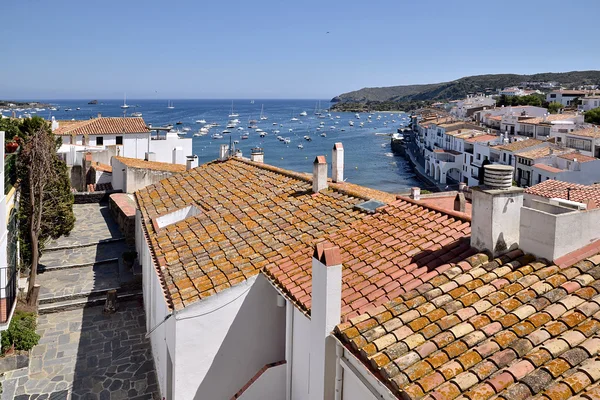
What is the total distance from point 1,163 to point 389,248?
33.5 ft

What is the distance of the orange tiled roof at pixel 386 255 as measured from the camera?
6.57 m

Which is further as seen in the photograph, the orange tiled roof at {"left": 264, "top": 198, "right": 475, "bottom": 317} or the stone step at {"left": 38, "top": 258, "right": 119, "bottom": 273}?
the stone step at {"left": 38, "top": 258, "right": 119, "bottom": 273}

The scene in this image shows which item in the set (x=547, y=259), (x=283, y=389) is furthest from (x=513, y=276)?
(x=283, y=389)

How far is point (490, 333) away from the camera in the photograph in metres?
5.12

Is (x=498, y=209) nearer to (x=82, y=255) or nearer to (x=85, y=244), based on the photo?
(x=82, y=255)

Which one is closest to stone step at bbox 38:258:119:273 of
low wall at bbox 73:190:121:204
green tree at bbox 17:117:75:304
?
green tree at bbox 17:117:75:304

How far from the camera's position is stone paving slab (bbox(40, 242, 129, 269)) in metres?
17.1

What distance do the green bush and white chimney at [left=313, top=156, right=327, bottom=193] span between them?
25.4ft

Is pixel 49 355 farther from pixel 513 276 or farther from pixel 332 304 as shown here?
pixel 513 276

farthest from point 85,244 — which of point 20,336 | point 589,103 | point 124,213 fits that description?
point 589,103

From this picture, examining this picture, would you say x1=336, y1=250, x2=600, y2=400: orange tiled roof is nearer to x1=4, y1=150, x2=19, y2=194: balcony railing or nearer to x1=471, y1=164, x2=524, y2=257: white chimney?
x1=471, y1=164, x2=524, y2=257: white chimney

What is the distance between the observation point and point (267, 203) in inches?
462

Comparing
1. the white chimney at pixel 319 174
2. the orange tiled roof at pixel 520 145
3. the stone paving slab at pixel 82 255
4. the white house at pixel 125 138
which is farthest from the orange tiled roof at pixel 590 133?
the stone paving slab at pixel 82 255

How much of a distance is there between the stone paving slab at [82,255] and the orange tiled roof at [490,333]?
46.4 feet
